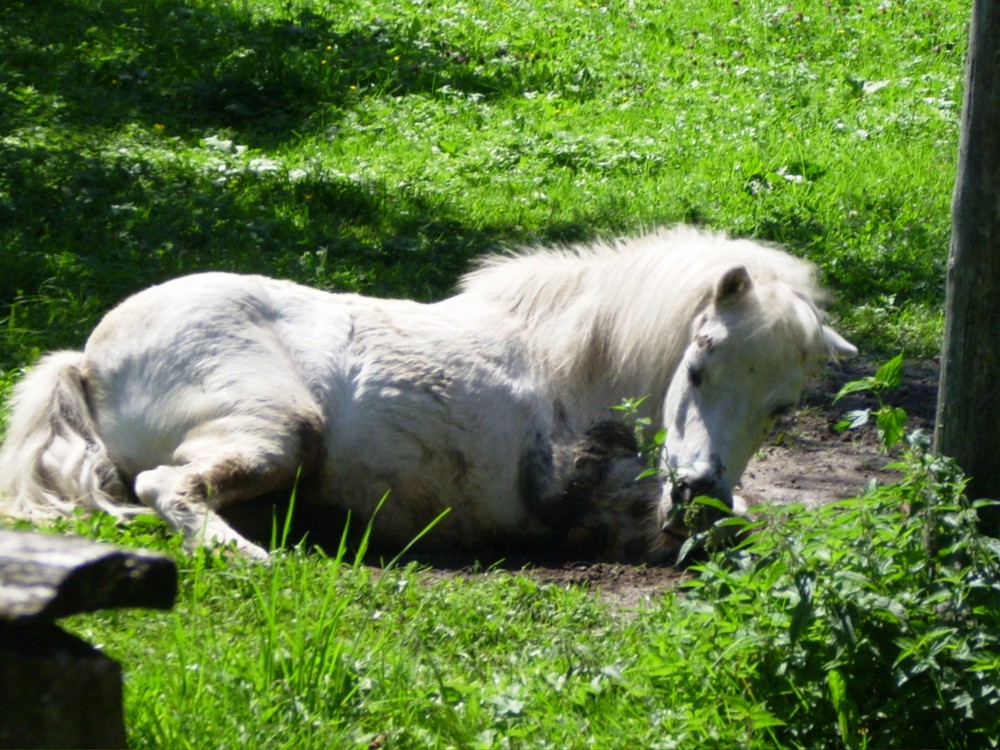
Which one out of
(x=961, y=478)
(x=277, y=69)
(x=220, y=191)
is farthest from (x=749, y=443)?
(x=277, y=69)

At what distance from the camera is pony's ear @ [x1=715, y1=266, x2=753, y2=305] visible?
4734 mm

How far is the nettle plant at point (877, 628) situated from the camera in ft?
9.62

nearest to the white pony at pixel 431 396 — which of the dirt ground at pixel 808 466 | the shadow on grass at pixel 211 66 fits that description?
the dirt ground at pixel 808 466

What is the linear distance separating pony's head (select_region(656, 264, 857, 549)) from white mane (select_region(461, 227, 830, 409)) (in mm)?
20

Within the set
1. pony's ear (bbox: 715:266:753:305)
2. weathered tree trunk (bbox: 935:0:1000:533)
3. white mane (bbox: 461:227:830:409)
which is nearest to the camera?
weathered tree trunk (bbox: 935:0:1000:533)

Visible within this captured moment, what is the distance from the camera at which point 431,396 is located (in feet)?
16.6

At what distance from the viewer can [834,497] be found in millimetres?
5555

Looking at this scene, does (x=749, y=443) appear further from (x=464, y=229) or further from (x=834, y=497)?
(x=464, y=229)

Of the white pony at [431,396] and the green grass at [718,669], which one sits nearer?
the green grass at [718,669]

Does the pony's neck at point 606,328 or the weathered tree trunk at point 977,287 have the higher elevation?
the weathered tree trunk at point 977,287

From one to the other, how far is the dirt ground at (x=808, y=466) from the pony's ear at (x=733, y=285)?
2.45ft

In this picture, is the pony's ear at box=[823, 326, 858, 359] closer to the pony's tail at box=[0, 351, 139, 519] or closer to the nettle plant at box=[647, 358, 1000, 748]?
the nettle plant at box=[647, 358, 1000, 748]

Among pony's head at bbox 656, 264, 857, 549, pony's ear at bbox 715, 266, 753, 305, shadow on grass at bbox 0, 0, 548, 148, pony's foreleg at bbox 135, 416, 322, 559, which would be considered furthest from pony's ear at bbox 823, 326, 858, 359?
shadow on grass at bbox 0, 0, 548, 148

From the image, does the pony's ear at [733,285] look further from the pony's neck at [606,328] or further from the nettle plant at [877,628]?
the nettle plant at [877,628]
